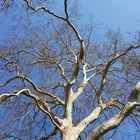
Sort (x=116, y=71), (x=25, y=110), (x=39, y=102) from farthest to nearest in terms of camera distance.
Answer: (x=116, y=71) → (x=25, y=110) → (x=39, y=102)

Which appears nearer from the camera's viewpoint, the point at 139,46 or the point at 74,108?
the point at 139,46

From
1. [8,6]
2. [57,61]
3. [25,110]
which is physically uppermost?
[8,6]

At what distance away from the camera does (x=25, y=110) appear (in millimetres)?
9891

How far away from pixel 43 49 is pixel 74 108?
196 cm

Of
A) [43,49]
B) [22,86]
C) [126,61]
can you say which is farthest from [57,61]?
[126,61]

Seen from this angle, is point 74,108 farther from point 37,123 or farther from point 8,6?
point 8,6

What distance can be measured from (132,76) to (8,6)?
3.66 metres

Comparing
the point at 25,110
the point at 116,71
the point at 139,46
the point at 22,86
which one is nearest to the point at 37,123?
the point at 25,110

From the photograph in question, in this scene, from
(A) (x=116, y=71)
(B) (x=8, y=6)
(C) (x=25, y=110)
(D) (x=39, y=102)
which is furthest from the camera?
(A) (x=116, y=71)

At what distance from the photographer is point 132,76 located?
31.2 ft

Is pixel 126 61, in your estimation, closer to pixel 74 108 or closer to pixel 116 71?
pixel 116 71

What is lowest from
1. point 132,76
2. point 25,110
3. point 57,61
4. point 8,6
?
point 132,76

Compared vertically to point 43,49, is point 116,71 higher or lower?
lower

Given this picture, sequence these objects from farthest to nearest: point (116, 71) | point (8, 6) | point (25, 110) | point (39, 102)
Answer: point (116, 71) < point (25, 110) < point (8, 6) < point (39, 102)
